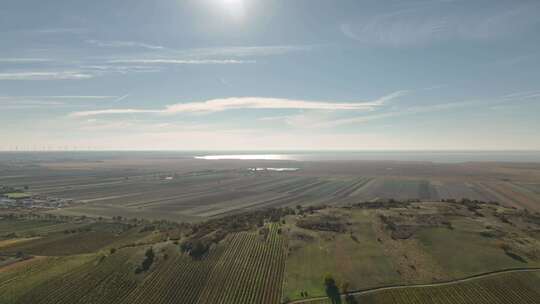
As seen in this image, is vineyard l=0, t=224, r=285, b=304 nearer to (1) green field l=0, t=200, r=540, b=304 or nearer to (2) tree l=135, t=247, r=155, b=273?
(1) green field l=0, t=200, r=540, b=304

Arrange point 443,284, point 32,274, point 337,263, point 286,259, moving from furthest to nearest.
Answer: point 286,259, point 337,263, point 32,274, point 443,284

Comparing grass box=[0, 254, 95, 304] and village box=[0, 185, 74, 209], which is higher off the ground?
grass box=[0, 254, 95, 304]

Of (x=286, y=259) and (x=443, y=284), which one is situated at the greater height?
(x=286, y=259)

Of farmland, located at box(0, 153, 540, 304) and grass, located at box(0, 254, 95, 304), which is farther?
grass, located at box(0, 254, 95, 304)

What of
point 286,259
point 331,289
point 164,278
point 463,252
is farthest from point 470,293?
point 164,278

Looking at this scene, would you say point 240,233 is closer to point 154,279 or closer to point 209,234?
point 209,234

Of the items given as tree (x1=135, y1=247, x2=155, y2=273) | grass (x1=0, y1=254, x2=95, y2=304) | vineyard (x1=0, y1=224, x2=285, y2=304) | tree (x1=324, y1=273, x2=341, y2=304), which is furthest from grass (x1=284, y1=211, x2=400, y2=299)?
grass (x1=0, y1=254, x2=95, y2=304)

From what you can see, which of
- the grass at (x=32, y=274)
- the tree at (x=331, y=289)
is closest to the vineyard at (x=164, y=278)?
the grass at (x=32, y=274)

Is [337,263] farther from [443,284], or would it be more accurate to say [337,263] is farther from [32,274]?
[32,274]
